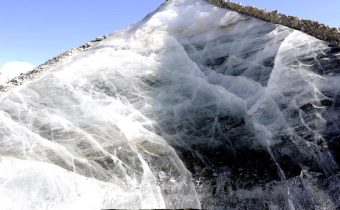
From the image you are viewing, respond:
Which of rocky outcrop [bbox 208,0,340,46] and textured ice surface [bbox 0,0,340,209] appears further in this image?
rocky outcrop [bbox 208,0,340,46]

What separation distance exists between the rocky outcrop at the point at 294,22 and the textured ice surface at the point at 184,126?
472 millimetres

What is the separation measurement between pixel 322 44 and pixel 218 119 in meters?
5.60

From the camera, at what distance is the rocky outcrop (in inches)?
798

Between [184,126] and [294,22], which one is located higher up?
[294,22]

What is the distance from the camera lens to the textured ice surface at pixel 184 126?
15.6 m

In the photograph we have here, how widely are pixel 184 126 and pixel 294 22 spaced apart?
736 cm

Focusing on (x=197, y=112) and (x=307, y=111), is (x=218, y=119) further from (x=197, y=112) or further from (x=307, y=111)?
(x=307, y=111)

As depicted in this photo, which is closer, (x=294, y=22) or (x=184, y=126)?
(x=184, y=126)

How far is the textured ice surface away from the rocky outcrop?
47cm

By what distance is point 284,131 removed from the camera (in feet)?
56.5

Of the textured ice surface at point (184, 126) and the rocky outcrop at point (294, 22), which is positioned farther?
the rocky outcrop at point (294, 22)

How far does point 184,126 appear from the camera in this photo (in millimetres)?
18750

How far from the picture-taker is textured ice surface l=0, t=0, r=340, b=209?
15.6 m

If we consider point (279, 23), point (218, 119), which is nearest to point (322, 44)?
point (279, 23)
